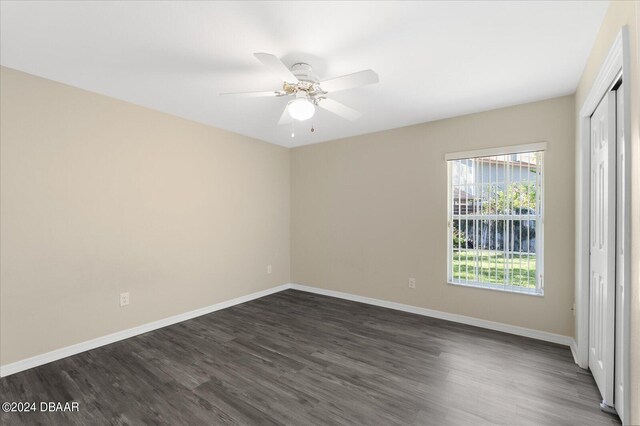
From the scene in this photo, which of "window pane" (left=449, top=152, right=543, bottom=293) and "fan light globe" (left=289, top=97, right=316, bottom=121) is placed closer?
"fan light globe" (left=289, top=97, right=316, bottom=121)

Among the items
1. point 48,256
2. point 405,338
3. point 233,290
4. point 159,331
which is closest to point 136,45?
point 48,256

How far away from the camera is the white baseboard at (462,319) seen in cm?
297

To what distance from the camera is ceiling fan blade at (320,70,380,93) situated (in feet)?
6.34

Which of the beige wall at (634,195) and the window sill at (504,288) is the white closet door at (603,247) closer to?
the beige wall at (634,195)

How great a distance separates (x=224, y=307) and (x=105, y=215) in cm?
189

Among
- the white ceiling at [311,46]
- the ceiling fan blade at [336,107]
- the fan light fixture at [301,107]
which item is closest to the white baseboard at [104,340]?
the white ceiling at [311,46]

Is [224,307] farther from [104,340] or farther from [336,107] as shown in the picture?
[336,107]

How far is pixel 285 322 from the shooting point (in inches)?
139

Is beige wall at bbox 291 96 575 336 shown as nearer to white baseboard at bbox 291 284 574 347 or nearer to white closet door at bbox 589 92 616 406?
white baseboard at bbox 291 284 574 347

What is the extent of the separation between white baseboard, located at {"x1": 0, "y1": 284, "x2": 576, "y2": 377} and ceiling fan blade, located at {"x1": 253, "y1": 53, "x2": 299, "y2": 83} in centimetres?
301

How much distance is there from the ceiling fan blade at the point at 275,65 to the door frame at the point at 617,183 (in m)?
1.79

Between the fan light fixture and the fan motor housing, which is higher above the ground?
the fan motor housing

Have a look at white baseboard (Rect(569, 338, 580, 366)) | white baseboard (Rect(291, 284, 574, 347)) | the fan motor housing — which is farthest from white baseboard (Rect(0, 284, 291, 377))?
white baseboard (Rect(569, 338, 580, 366))

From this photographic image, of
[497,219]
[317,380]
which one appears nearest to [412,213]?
[497,219]
